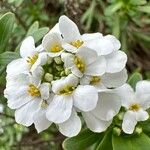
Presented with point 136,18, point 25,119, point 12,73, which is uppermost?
point 12,73

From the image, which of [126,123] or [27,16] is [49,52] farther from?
[27,16]

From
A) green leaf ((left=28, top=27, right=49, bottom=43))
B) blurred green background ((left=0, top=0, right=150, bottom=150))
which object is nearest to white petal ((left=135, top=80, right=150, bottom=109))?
green leaf ((left=28, top=27, right=49, bottom=43))

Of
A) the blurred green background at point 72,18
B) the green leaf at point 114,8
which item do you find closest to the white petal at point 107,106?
the blurred green background at point 72,18

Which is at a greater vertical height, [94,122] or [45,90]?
[45,90]

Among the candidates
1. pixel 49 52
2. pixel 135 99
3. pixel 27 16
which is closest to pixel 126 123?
pixel 135 99

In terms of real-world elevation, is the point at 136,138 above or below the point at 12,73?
below

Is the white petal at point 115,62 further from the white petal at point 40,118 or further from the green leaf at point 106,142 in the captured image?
the green leaf at point 106,142

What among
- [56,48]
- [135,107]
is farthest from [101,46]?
[135,107]

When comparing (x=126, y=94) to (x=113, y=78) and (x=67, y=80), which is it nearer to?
(x=113, y=78)
